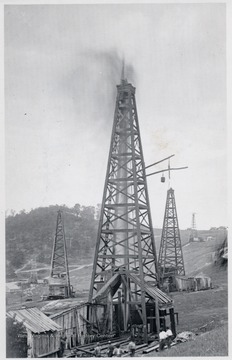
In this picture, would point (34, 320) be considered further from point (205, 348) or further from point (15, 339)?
point (205, 348)

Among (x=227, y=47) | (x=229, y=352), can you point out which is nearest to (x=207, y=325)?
(x=229, y=352)

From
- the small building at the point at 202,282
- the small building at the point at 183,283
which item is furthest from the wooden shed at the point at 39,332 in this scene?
the small building at the point at 183,283

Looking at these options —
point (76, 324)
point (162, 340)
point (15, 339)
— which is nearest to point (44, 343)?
point (15, 339)

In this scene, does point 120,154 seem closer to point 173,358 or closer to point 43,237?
point 173,358

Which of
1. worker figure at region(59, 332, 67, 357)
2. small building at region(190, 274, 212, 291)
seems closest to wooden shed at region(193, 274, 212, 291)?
small building at region(190, 274, 212, 291)

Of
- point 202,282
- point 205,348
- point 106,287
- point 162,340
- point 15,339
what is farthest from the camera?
point 202,282

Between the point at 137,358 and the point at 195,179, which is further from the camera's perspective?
the point at 195,179

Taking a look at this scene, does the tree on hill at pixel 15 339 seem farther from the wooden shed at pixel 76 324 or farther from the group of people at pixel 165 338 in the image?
the group of people at pixel 165 338

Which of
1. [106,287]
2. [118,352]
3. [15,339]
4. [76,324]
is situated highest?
[106,287]
